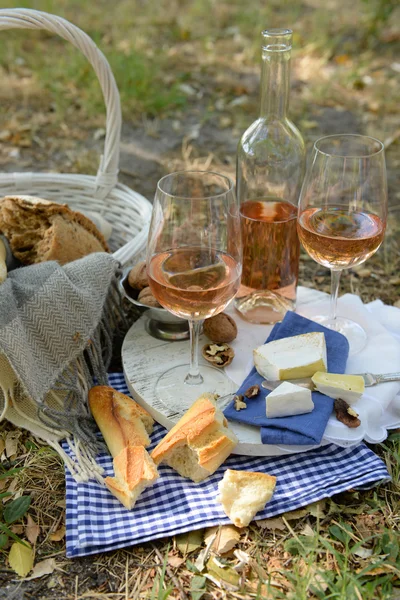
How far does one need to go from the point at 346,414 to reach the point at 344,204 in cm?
59

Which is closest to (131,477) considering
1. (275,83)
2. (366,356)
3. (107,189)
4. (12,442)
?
(12,442)

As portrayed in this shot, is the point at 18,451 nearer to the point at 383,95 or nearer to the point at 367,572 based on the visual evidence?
the point at 367,572

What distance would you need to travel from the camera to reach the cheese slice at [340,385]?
5.73 ft

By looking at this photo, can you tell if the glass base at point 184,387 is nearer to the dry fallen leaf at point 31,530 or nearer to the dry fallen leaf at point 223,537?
the dry fallen leaf at point 223,537

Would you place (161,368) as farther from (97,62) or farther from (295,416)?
(97,62)

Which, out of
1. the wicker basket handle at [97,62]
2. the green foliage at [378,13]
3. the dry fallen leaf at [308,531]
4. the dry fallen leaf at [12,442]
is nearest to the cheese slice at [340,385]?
the dry fallen leaf at [308,531]

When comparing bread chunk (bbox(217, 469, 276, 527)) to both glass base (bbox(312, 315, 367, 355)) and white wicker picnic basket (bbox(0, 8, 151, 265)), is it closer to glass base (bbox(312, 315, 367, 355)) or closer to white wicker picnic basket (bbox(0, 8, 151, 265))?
glass base (bbox(312, 315, 367, 355))

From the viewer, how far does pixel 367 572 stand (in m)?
1.46

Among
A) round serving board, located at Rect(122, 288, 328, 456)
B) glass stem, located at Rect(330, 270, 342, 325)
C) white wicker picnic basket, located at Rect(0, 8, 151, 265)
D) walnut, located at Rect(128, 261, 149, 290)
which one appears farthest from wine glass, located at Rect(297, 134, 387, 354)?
white wicker picnic basket, located at Rect(0, 8, 151, 265)

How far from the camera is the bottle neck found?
6.20ft

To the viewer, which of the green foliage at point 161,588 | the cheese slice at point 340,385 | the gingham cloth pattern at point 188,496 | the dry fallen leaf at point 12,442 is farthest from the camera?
the dry fallen leaf at point 12,442

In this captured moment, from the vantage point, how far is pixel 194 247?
1.72m

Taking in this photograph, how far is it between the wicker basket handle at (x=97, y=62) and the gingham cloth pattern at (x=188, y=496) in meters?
1.14

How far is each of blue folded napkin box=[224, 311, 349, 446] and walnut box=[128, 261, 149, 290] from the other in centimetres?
42
